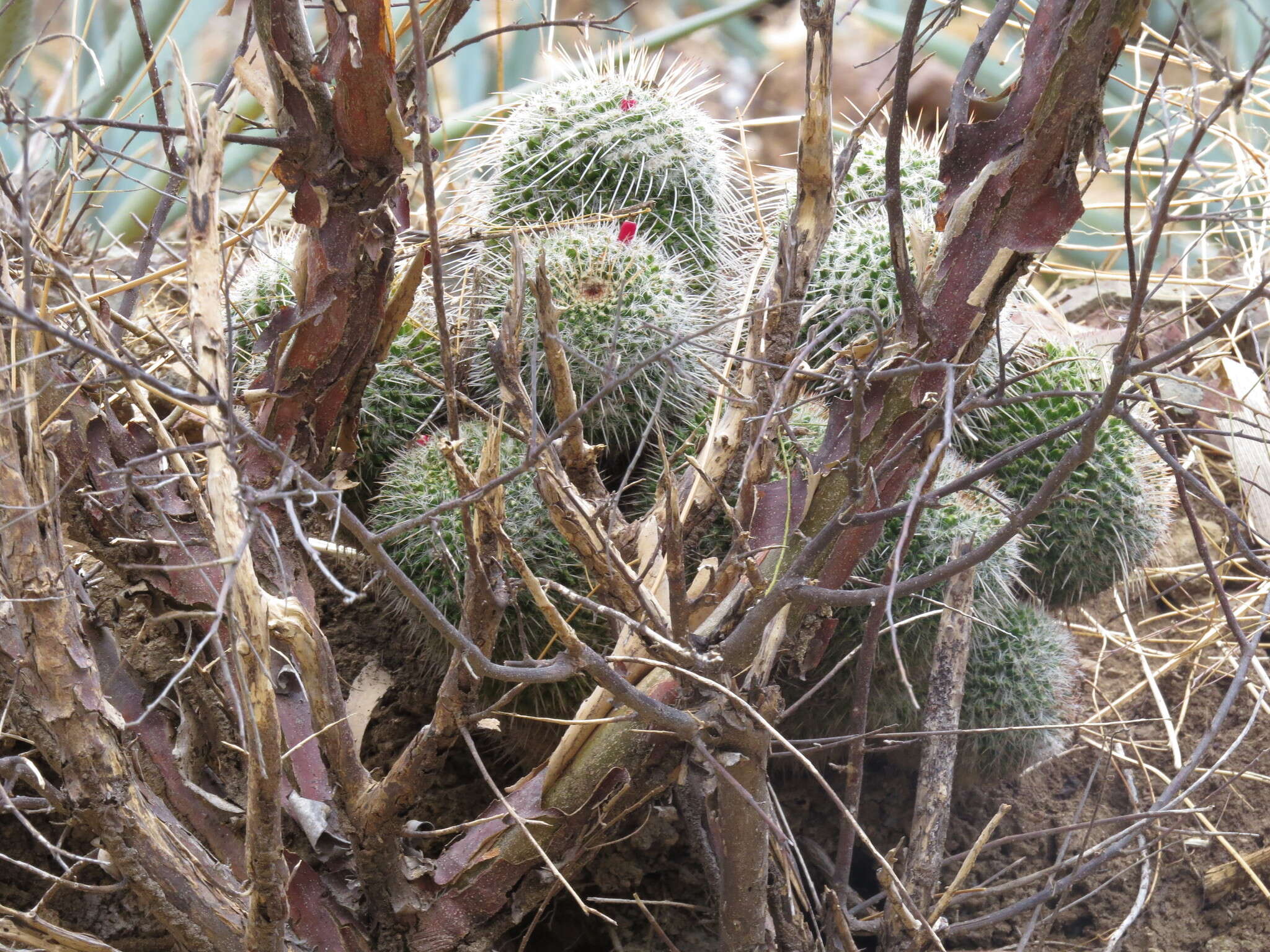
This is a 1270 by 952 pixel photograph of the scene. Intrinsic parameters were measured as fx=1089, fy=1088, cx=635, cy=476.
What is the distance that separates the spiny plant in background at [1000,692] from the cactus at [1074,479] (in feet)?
0.40

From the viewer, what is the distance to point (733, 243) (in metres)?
1.78

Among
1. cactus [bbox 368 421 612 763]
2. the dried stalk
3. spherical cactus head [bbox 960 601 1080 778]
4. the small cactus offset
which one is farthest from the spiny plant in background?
the small cactus offset

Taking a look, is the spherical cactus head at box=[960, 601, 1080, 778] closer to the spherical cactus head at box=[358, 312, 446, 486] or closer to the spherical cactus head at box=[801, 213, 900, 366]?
the spherical cactus head at box=[801, 213, 900, 366]

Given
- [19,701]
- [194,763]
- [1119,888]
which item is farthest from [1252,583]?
[19,701]

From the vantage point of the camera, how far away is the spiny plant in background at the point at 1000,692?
143 cm

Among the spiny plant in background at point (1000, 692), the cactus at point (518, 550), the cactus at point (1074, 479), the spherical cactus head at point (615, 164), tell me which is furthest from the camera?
the spherical cactus head at point (615, 164)

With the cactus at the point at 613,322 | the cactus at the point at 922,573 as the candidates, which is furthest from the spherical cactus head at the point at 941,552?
the cactus at the point at 613,322

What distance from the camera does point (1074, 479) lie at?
155cm

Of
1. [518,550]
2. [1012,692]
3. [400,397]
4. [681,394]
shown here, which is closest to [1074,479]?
[1012,692]

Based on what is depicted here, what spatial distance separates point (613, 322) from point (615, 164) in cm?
40

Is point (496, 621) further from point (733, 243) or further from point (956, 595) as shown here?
point (733, 243)

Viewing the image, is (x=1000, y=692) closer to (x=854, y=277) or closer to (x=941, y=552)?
(x=941, y=552)

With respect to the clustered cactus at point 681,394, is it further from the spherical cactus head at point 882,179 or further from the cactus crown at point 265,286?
the cactus crown at point 265,286

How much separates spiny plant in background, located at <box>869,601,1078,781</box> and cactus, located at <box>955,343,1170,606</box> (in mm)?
123
